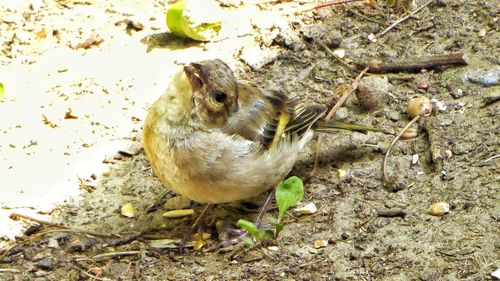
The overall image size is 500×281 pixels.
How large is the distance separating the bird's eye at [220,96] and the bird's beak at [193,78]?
0.41 feet

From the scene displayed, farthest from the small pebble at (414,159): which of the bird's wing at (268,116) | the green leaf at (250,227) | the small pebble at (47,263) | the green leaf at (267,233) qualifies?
the small pebble at (47,263)

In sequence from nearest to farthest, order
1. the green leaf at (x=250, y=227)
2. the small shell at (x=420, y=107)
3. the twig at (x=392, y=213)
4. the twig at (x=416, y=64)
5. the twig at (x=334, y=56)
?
the green leaf at (x=250, y=227)
the twig at (x=392, y=213)
the small shell at (x=420, y=107)
the twig at (x=416, y=64)
the twig at (x=334, y=56)

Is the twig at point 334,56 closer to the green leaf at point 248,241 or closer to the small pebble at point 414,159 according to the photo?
the small pebble at point 414,159

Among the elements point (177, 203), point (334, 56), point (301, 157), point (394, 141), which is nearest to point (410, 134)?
point (394, 141)

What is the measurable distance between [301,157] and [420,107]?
0.89 m

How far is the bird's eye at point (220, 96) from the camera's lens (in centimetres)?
542

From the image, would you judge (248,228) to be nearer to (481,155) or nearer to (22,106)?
(481,155)

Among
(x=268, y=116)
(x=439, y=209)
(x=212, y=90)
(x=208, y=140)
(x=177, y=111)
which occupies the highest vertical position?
(x=212, y=90)

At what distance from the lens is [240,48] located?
284 inches

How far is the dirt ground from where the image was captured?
5.31 meters

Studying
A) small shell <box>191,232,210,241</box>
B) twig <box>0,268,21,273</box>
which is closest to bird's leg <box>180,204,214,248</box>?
small shell <box>191,232,210,241</box>

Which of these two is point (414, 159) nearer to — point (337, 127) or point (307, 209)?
point (337, 127)

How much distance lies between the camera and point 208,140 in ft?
17.9

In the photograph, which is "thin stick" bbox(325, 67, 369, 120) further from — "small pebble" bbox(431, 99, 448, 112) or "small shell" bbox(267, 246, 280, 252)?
"small shell" bbox(267, 246, 280, 252)
